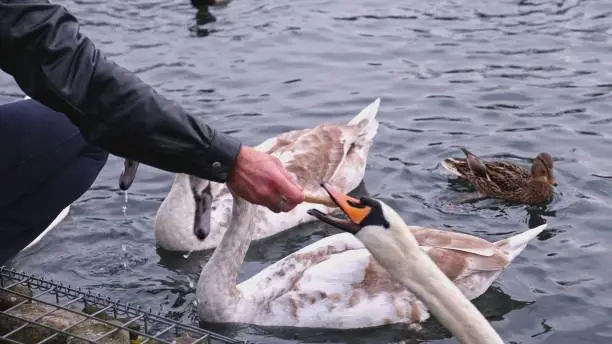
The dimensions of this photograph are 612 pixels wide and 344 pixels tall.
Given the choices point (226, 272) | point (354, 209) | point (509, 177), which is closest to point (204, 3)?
point (509, 177)

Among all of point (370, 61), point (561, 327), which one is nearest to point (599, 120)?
point (370, 61)

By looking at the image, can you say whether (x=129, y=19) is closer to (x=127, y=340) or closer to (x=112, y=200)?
(x=112, y=200)

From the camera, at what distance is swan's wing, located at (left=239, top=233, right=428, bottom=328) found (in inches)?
317

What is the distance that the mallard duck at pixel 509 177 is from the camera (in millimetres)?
9984

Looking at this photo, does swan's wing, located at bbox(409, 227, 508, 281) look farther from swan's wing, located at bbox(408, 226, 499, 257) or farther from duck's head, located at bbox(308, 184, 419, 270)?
duck's head, located at bbox(308, 184, 419, 270)

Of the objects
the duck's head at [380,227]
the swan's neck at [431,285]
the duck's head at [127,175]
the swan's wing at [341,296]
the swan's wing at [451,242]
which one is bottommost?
the swan's wing at [341,296]

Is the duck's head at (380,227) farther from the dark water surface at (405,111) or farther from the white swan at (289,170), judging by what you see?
the white swan at (289,170)

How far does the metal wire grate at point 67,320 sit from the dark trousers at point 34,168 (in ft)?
1.49

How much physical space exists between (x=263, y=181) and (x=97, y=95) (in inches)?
32.9

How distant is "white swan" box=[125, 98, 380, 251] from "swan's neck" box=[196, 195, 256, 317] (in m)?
0.62

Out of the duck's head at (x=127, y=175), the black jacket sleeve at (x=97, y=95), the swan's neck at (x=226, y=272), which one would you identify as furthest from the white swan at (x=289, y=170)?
the black jacket sleeve at (x=97, y=95)

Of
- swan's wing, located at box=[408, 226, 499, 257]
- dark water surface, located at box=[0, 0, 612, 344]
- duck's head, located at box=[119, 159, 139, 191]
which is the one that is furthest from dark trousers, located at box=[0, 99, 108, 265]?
swan's wing, located at box=[408, 226, 499, 257]

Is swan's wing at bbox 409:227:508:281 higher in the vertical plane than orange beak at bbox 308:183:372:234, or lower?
lower

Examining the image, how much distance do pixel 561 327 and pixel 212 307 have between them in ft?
8.27
